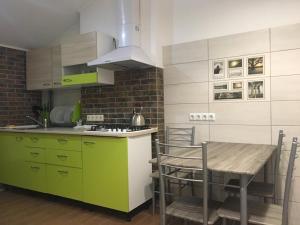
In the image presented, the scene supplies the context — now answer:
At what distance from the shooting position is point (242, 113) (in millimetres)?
2469

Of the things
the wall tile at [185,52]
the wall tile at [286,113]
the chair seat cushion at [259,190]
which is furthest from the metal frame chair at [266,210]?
the wall tile at [185,52]

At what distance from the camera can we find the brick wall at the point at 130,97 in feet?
9.12

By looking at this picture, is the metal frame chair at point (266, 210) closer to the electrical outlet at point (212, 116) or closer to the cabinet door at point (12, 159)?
the electrical outlet at point (212, 116)

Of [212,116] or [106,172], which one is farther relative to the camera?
[212,116]

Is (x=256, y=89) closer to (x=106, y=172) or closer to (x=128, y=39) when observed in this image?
(x=128, y=39)

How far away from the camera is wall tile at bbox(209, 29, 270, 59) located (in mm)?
2363

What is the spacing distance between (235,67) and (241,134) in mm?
697

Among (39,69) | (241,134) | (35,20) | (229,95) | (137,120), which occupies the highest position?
(35,20)

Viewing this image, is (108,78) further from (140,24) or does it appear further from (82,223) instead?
(82,223)

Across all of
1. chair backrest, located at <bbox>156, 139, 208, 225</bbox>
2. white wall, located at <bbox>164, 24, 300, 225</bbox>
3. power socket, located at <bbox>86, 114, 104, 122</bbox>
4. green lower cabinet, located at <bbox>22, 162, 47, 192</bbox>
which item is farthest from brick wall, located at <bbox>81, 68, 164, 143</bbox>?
chair backrest, located at <bbox>156, 139, 208, 225</bbox>

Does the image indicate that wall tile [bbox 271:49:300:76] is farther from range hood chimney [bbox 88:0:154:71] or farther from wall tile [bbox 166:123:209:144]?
range hood chimney [bbox 88:0:154:71]

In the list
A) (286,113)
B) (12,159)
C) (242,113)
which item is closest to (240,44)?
(242,113)

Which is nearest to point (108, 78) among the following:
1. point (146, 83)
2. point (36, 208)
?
point (146, 83)

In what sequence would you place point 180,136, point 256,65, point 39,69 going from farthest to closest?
point 39,69 → point 180,136 → point 256,65
